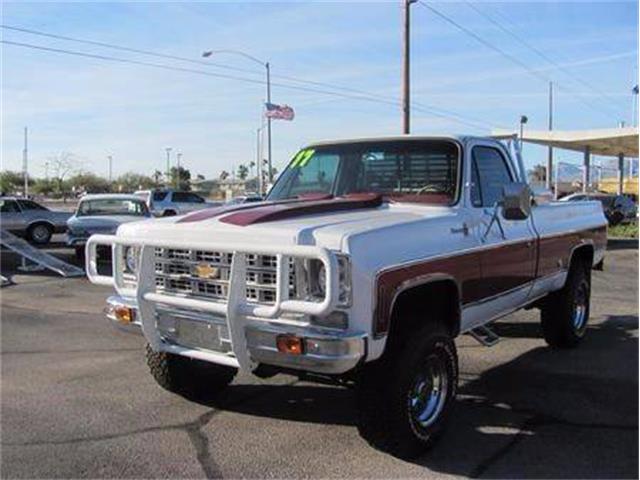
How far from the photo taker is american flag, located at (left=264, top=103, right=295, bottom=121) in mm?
37769

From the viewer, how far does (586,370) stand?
23.2 ft

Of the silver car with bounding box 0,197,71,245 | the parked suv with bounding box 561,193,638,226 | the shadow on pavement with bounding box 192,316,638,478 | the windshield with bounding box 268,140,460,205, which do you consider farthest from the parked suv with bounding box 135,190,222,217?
the shadow on pavement with bounding box 192,316,638,478

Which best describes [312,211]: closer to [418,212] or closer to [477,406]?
[418,212]

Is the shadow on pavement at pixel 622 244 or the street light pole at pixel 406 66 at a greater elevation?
the street light pole at pixel 406 66

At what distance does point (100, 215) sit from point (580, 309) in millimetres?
12335

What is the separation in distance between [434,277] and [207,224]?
150 cm

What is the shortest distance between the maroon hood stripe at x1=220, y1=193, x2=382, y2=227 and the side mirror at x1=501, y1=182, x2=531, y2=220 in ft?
3.21

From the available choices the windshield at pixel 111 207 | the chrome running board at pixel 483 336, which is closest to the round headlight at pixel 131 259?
the chrome running board at pixel 483 336

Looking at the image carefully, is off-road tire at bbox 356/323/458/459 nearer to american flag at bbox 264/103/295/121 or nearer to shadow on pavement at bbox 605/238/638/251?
shadow on pavement at bbox 605/238/638/251

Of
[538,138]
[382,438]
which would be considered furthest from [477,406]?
[538,138]

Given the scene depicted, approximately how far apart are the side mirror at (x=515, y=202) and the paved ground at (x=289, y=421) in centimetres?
146

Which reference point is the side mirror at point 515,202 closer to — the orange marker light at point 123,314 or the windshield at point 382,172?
the windshield at point 382,172

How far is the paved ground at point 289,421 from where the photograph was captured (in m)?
4.68

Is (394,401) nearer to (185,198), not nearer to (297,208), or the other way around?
(297,208)
